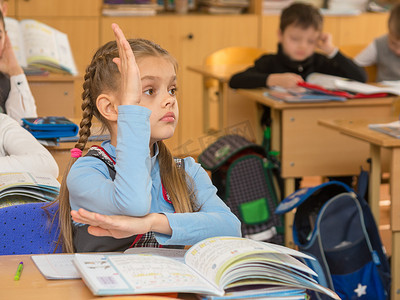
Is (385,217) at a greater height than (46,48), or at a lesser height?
lesser

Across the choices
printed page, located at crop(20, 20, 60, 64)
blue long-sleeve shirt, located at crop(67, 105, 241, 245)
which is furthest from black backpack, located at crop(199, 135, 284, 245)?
blue long-sleeve shirt, located at crop(67, 105, 241, 245)

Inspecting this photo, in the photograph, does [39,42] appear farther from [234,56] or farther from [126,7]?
[126,7]

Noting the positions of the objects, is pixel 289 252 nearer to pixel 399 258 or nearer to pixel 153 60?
pixel 153 60

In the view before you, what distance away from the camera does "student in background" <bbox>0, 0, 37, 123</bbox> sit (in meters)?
2.57

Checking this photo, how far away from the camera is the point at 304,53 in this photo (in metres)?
3.66

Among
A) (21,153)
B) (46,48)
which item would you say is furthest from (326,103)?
(21,153)

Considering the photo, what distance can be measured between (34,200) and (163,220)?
0.48 m

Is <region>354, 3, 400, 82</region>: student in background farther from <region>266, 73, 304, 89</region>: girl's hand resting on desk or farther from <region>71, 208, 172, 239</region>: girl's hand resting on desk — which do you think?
<region>71, 208, 172, 239</region>: girl's hand resting on desk

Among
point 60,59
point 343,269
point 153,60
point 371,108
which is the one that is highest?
point 153,60

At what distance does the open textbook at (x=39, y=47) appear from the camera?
124 inches

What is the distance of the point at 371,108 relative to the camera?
319 cm

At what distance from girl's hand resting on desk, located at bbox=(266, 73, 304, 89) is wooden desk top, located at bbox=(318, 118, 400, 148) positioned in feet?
1.90

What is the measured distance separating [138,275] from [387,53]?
3.37 metres

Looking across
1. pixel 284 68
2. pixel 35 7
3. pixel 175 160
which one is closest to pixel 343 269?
pixel 175 160
